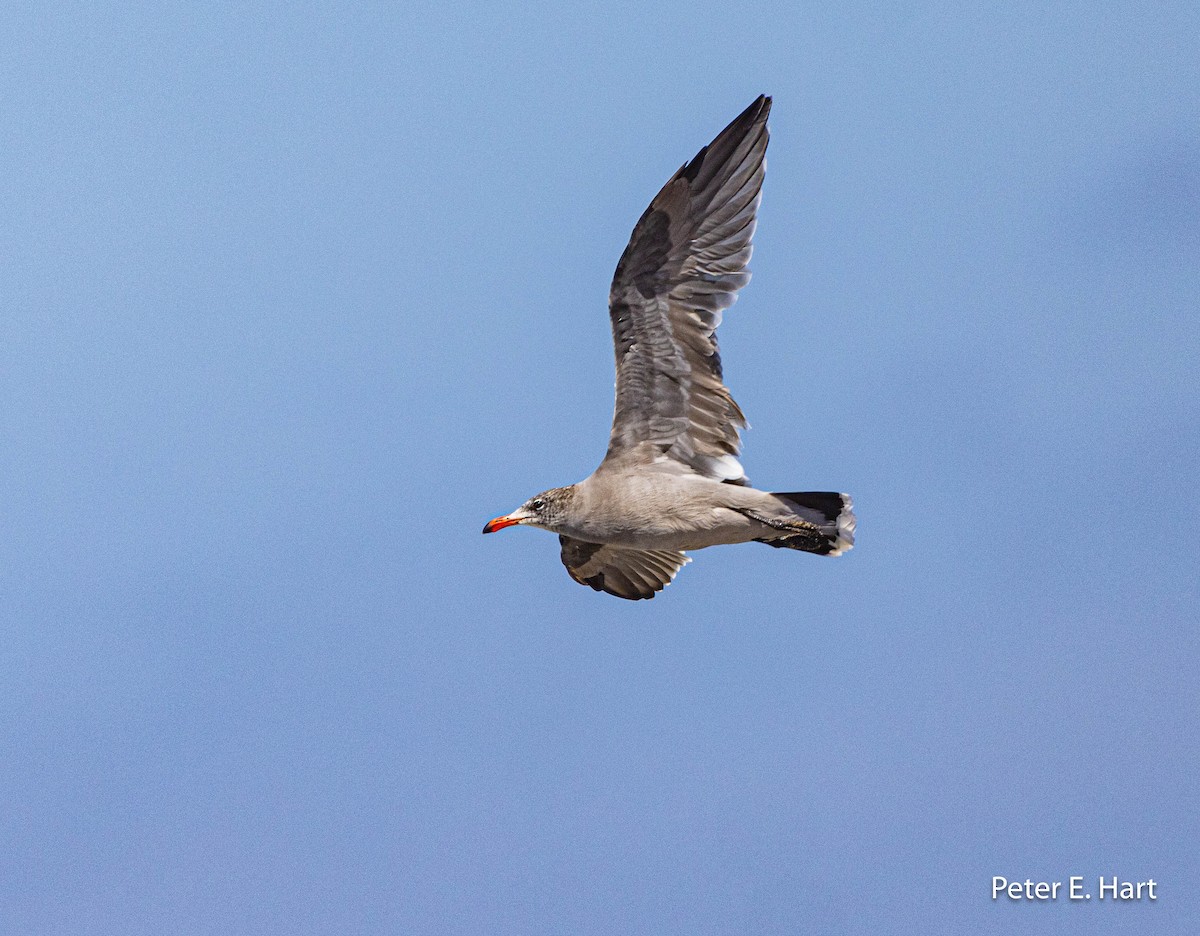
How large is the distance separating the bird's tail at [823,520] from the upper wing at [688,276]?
1315mm

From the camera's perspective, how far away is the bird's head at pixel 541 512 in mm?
18891

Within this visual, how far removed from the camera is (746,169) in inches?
711

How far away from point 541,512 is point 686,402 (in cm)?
211

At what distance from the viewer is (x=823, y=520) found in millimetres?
17969

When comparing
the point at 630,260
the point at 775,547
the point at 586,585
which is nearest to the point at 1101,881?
the point at 775,547

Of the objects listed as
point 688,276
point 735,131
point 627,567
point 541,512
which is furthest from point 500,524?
point 735,131

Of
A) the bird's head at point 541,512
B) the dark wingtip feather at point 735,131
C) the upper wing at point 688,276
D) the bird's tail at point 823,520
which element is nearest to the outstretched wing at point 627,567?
the bird's head at point 541,512

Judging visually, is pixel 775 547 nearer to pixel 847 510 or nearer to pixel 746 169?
pixel 847 510

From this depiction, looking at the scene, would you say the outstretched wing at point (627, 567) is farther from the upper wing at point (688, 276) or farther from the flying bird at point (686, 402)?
the upper wing at point (688, 276)

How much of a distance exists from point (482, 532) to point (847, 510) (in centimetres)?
427

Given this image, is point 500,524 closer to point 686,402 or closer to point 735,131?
point 686,402

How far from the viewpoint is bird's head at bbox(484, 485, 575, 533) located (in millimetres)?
18891

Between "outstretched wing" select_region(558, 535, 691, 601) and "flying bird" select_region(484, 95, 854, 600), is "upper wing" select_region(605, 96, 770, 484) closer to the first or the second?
"flying bird" select_region(484, 95, 854, 600)

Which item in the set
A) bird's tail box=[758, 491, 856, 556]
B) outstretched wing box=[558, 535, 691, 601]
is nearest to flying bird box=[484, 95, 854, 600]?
bird's tail box=[758, 491, 856, 556]
